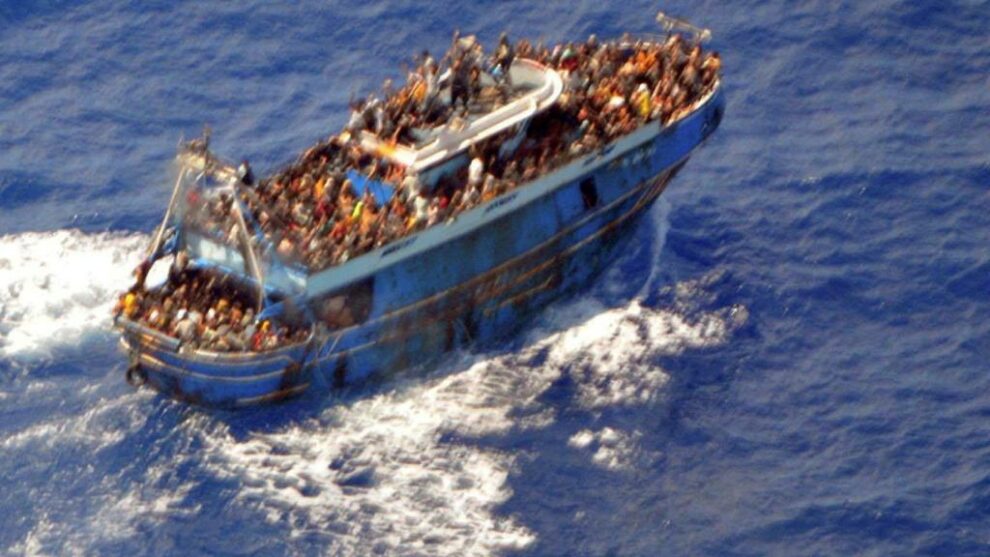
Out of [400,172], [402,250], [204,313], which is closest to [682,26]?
[400,172]

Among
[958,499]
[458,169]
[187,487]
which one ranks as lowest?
[958,499]

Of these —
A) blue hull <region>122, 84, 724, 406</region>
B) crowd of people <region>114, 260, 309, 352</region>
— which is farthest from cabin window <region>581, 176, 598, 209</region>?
crowd of people <region>114, 260, 309, 352</region>

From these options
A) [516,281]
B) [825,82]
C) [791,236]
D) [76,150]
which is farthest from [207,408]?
[825,82]

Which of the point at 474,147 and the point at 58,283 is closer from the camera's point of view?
the point at 474,147

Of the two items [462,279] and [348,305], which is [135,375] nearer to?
[348,305]

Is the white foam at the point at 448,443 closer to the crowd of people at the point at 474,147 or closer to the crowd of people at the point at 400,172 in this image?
the crowd of people at the point at 400,172

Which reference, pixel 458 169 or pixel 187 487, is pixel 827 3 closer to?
pixel 458 169

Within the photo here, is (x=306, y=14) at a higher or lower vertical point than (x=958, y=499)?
higher
